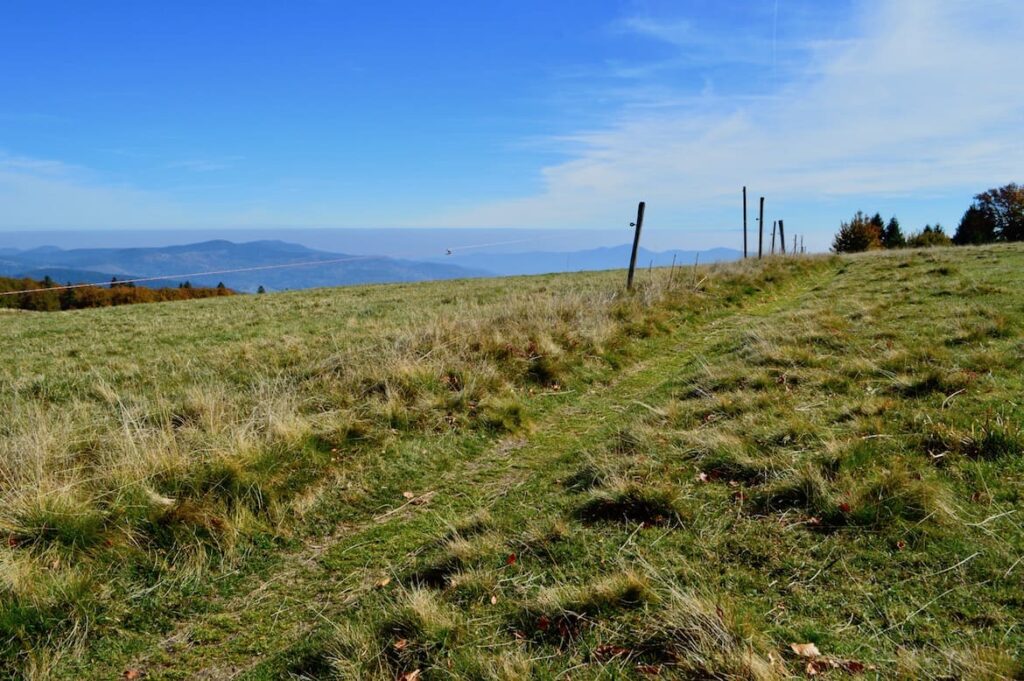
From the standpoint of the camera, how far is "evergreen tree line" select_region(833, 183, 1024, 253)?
5941cm

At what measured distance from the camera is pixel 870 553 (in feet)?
11.6

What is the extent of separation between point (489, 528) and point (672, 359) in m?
6.40

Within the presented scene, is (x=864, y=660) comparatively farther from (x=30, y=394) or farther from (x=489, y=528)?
(x=30, y=394)

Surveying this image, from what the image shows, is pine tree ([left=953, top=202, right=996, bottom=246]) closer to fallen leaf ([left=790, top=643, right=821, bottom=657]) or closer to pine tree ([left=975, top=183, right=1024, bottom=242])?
pine tree ([left=975, top=183, right=1024, bottom=242])

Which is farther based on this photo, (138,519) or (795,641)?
(138,519)

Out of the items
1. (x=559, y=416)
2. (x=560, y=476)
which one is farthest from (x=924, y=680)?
(x=559, y=416)

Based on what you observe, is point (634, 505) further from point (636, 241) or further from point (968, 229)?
point (968, 229)

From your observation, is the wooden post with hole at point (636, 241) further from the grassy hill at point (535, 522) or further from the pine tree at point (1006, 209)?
the pine tree at point (1006, 209)

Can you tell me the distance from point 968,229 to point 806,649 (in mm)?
89783

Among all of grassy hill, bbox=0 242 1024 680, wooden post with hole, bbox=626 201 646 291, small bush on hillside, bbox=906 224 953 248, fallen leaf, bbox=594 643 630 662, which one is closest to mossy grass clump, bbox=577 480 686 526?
grassy hill, bbox=0 242 1024 680

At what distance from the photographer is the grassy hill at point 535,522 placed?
119 inches

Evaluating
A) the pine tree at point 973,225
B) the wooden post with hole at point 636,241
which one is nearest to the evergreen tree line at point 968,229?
the pine tree at point 973,225

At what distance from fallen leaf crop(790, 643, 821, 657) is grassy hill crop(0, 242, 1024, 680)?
4 centimetres

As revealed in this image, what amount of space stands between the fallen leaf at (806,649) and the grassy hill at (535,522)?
0.04 m
